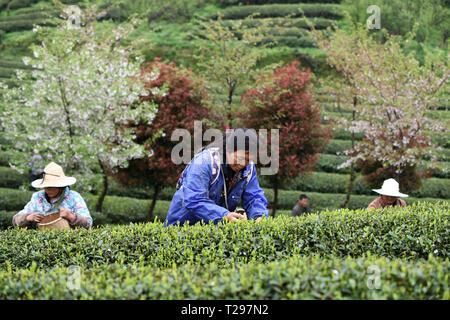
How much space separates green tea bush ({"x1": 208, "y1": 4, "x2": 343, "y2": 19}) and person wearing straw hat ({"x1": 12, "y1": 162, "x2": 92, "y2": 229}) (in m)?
26.1

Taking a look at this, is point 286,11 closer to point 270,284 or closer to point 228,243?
point 228,243

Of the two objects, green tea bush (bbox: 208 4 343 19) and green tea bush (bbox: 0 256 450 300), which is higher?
green tea bush (bbox: 208 4 343 19)

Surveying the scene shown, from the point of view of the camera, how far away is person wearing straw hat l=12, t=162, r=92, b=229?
5.07 metres

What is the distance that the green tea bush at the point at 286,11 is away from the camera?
95.5ft

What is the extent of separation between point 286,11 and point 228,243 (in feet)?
90.5

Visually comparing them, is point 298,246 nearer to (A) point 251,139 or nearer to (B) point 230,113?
(A) point 251,139

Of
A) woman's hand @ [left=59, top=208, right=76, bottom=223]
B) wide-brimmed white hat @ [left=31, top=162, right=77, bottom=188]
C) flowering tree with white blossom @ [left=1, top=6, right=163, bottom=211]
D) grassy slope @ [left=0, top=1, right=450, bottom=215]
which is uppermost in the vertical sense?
grassy slope @ [left=0, top=1, right=450, bottom=215]

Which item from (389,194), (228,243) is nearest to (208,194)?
(228,243)

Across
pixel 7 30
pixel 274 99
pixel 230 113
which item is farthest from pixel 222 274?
pixel 7 30

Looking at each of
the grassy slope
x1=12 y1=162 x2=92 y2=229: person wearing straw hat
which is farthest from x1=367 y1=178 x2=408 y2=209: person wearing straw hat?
the grassy slope

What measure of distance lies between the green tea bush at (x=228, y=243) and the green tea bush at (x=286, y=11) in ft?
87.3

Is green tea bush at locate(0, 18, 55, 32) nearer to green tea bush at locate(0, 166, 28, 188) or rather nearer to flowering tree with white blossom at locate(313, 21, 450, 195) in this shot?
green tea bush at locate(0, 166, 28, 188)

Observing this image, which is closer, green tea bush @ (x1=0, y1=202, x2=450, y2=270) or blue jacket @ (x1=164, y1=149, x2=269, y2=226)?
green tea bush @ (x1=0, y1=202, x2=450, y2=270)

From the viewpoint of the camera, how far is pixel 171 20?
3281 cm
